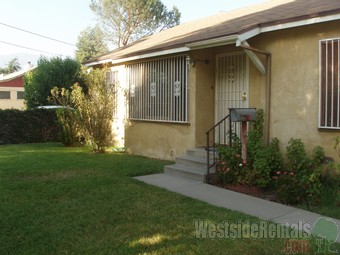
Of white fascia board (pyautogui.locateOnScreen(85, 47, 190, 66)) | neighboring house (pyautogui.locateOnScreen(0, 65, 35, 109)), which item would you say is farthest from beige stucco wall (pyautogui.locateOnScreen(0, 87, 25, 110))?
white fascia board (pyautogui.locateOnScreen(85, 47, 190, 66))

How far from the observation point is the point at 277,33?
24.0 ft

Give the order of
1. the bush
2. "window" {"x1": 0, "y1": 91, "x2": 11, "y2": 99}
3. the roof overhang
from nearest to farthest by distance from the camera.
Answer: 1. the bush
2. the roof overhang
3. "window" {"x1": 0, "y1": 91, "x2": 11, "y2": 99}

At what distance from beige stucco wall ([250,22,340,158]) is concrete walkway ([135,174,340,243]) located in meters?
1.66

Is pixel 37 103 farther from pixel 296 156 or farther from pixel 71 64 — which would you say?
pixel 296 156

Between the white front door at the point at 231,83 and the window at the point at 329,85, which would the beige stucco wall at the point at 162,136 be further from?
the window at the point at 329,85

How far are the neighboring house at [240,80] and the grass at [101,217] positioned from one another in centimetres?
252

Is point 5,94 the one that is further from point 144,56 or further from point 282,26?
point 282,26

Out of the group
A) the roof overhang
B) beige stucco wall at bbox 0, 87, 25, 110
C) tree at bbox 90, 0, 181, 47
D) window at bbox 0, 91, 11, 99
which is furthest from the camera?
window at bbox 0, 91, 11, 99

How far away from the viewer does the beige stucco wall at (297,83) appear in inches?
261

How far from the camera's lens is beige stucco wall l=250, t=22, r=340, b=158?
662cm

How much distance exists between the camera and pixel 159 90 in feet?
34.2

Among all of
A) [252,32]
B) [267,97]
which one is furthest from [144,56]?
[267,97]

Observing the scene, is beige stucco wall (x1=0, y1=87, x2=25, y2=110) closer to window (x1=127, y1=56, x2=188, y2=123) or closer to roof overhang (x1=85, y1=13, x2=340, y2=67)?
window (x1=127, y1=56, x2=188, y2=123)

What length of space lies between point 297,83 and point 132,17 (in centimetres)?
2952
